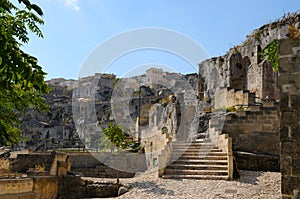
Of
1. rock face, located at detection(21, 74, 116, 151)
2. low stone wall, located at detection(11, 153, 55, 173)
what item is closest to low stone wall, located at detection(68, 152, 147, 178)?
low stone wall, located at detection(11, 153, 55, 173)

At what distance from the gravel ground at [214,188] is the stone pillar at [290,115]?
3.50 m

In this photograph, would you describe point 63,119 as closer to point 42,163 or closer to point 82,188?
point 42,163

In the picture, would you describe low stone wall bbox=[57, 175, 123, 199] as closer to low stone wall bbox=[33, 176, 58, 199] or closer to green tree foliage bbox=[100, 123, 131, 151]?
low stone wall bbox=[33, 176, 58, 199]

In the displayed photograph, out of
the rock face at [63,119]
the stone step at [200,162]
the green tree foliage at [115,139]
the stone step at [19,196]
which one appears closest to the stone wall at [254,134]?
the stone step at [200,162]

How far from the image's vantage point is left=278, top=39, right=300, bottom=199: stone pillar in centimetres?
547

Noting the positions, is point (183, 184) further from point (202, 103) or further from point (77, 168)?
point (202, 103)

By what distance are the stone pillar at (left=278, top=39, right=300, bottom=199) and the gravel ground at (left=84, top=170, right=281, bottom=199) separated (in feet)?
11.5

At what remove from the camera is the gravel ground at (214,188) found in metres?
9.39

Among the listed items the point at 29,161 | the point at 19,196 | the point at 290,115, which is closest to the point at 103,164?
the point at 29,161

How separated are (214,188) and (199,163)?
8.20ft

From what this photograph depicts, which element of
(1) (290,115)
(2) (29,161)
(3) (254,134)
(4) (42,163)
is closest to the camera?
(1) (290,115)

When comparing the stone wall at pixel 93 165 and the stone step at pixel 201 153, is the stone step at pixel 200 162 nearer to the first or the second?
the stone step at pixel 201 153

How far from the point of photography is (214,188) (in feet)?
33.2

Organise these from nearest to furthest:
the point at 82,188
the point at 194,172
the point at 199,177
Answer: the point at 199,177 < the point at 194,172 < the point at 82,188
